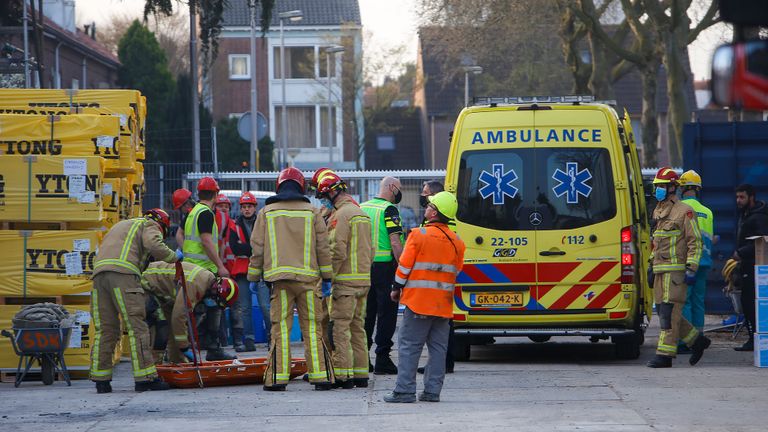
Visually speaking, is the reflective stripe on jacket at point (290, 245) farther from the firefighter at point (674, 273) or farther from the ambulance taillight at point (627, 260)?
the firefighter at point (674, 273)

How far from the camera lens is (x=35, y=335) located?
41.8ft

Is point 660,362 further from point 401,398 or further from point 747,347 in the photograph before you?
point 401,398

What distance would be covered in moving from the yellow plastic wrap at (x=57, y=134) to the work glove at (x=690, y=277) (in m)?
5.77

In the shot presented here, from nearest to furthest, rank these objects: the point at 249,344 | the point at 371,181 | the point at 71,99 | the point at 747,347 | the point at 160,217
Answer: the point at 160,217 → the point at 71,99 → the point at 747,347 → the point at 249,344 → the point at 371,181

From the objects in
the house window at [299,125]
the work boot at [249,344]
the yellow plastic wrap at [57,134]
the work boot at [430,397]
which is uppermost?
the house window at [299,125]

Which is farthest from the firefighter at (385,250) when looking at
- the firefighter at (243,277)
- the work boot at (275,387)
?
the firefighter at (243,277)

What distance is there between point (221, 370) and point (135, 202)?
13.3 ft

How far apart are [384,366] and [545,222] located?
83.7 inches

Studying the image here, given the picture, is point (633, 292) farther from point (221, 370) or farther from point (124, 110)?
point (124, 110)

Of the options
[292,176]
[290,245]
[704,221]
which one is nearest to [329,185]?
[292,176]

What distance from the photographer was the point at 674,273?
13648mm

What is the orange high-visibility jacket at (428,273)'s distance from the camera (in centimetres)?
1093

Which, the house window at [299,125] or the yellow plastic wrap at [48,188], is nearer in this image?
the yellow plastic wrap at [48,188]

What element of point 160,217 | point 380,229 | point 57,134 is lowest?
point 380,229
